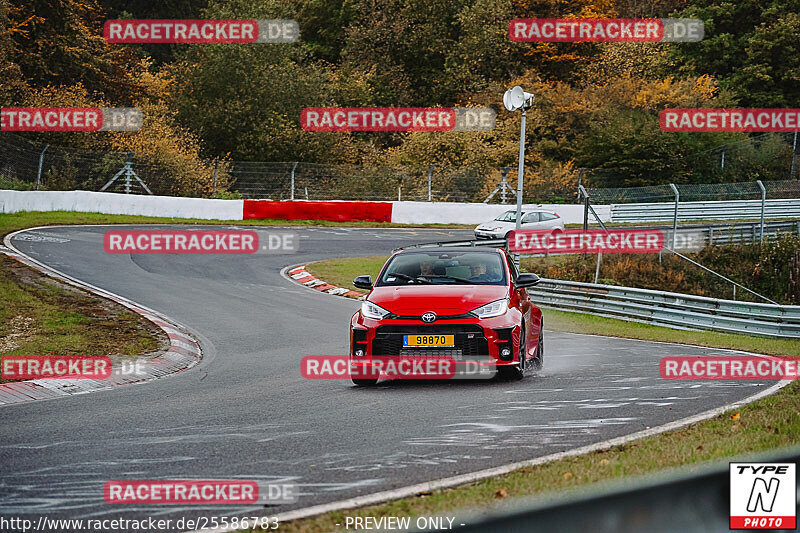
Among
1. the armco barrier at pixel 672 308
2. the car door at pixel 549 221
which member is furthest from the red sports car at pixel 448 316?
the car door at pixel 549 221

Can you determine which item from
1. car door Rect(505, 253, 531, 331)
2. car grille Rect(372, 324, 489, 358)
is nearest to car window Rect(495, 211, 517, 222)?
car door Rect(505, 253, 531, 331)

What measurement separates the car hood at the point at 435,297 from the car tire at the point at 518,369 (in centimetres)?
53

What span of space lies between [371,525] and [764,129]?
185ft

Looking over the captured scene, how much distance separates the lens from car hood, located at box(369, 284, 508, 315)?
390 inches

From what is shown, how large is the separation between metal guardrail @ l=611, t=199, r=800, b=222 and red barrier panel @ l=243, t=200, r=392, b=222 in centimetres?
1087

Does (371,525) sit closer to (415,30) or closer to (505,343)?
(505,343)

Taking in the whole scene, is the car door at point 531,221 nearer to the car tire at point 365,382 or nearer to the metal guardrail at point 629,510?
the car tire at point 365,382

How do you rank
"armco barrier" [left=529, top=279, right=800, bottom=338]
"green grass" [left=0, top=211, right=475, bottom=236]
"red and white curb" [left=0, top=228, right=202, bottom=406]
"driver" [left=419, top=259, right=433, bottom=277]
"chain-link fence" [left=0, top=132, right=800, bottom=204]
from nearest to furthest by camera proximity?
"red and white curb" [left=0, top=228, right=202, bottom=406]
"driver" [left=419, top=259, right=433, bottom=277]
"armco barrier" [left=529, top=279, right=800, bottom=338]
"green grass" [left=0, top=211, right=475, bottom=236]
"chain-link fence" [left=0, top=132, right=800, bottom=204]

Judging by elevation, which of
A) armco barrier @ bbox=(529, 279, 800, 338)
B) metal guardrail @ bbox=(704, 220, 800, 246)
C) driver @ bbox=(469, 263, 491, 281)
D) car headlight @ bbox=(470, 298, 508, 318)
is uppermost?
metal guardrail @ bbox=(704, 220, 800, 246)

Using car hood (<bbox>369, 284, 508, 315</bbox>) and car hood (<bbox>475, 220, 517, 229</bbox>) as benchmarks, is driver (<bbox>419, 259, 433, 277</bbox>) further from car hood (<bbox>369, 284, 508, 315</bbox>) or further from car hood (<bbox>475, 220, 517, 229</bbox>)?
car hood (<bbox>475, 220, 517, 229</bbox>)

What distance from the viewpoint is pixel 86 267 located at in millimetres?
21875

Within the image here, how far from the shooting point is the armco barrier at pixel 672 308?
61.2ft

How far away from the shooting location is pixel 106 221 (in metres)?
31.9

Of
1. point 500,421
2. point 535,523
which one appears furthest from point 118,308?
point 535,523
